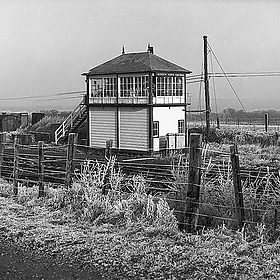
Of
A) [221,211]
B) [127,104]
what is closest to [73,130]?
[127,104]

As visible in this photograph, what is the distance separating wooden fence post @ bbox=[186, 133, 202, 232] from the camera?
348 inches

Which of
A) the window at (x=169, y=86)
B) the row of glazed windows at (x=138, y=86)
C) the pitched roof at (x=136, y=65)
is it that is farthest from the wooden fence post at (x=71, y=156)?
the window at (x=169, y=86)

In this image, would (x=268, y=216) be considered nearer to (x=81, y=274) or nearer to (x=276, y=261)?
(x=276, y=261)

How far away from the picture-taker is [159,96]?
32.1 meters

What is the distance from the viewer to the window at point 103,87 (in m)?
33.7

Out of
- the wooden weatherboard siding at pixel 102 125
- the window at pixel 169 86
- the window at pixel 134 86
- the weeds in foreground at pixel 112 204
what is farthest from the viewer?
the wooden weatherboard siding at pixel 102 125

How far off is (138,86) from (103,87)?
3.37m

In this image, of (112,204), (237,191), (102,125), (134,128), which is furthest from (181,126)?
(237,191)

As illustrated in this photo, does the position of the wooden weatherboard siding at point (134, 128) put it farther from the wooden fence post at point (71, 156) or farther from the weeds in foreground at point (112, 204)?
the weeds in foreground at point (112, 204)

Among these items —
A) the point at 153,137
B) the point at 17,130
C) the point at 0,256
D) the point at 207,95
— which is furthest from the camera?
the point at 17,130

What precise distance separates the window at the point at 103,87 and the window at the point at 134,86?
2.52ft

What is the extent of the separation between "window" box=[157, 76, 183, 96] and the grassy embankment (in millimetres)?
20980

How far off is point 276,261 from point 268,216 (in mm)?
1613

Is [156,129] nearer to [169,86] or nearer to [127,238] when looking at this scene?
[169,86]
